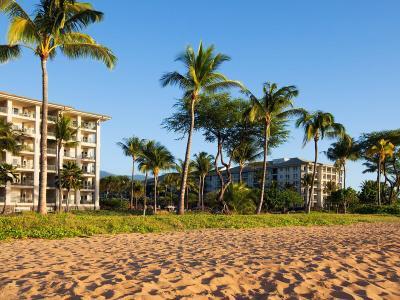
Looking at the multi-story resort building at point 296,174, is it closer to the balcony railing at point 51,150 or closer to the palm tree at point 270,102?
the balcony railing at point 51,150

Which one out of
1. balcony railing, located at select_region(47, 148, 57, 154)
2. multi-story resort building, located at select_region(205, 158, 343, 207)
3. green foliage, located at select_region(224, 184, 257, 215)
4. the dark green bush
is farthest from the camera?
multi-story resort building, located at select_region(205, 158, 343, 207)

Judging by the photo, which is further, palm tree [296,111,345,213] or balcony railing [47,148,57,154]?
balcony railing [47,148,57,154]

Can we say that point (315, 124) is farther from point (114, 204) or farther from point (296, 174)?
point (296, 174)

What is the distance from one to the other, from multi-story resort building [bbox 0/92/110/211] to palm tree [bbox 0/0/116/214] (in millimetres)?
35091

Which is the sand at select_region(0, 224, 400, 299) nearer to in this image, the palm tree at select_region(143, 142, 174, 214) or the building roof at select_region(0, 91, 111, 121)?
the palm tree at select_region(143, 142, 174, 214)

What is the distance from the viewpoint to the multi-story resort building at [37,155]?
57969 millimetres

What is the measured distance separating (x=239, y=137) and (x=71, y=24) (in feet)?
78.5

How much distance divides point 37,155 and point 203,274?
58215 mm

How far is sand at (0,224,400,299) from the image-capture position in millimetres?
6363

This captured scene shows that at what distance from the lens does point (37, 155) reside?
60750 mm

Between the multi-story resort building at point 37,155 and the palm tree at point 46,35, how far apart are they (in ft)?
115

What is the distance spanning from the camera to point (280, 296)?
6.20 meters

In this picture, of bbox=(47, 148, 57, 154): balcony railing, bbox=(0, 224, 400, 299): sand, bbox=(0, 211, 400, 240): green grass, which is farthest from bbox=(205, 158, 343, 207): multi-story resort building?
bbox=(0, 224, 400, 299): sand

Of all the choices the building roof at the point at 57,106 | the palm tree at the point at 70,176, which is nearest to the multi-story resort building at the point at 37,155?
the building roof at the point at 57,106
